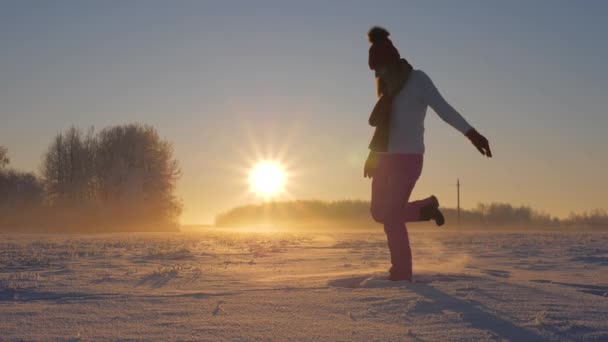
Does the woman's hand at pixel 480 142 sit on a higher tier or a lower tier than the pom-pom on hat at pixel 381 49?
lower

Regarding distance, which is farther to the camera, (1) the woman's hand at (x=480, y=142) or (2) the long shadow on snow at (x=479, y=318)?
(1) the woman's hand at (x=480, y=142)

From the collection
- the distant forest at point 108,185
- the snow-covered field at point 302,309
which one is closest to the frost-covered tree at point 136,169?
the distant forest at point 108,185

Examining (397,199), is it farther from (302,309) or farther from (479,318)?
(479,318)

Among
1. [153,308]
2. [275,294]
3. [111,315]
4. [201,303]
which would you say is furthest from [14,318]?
[275,294]

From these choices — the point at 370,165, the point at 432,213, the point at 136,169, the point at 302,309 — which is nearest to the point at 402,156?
the point at 370,165

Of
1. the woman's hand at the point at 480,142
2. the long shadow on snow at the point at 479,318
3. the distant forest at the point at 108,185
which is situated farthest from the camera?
the distant forest at the point at 108,185

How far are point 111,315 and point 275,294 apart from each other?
95cm

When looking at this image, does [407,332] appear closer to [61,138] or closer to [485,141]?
Answer: [485,141]

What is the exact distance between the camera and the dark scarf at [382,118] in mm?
3805

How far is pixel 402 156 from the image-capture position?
3.75m

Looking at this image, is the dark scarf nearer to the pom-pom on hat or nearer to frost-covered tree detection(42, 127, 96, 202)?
the pom-pom on hat

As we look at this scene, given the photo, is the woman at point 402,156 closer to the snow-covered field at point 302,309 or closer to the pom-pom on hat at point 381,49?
the pom-pom on hat at point 381,49

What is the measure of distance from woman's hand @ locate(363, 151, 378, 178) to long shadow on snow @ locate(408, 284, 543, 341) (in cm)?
104

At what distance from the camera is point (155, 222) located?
123 feet
